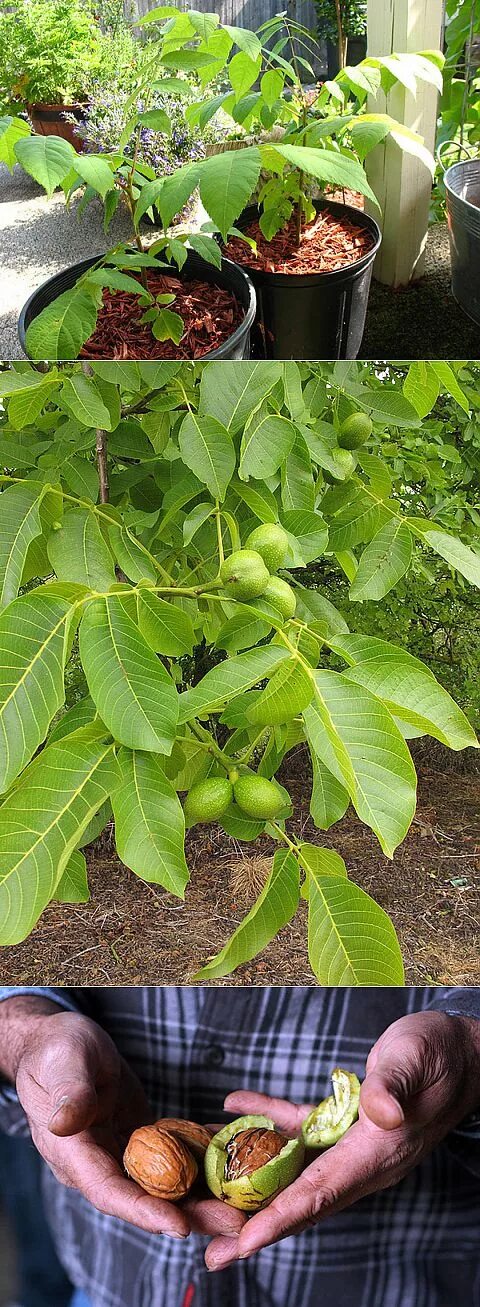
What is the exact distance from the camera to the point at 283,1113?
0.71 m

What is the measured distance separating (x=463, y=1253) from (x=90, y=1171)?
0.29 meters

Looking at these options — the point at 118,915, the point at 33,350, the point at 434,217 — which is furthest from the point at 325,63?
the point at 118,915

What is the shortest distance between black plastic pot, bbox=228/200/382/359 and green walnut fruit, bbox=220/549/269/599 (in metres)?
0.18

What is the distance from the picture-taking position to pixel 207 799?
723mm

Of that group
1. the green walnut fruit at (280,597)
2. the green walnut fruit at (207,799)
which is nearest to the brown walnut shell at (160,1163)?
the green walnut fruit at (207,799)

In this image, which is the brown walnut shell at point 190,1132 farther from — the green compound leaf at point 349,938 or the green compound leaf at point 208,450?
the green compound leaf at point 208,450

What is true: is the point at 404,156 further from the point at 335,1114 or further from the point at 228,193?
the point at 335,1114

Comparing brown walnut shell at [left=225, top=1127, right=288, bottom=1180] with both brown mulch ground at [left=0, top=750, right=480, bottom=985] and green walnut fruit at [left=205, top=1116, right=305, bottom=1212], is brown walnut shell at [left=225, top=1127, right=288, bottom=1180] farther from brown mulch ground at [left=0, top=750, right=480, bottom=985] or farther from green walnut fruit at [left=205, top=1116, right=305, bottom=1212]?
brown mulch ground at [left=0, top=750, right=480, bottom=985]

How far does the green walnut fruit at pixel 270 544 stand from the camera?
0.72 m

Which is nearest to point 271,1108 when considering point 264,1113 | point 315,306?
point 264,1113

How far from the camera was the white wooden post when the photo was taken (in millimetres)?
646

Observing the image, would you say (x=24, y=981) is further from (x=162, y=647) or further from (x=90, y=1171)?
(x=162, y=647)

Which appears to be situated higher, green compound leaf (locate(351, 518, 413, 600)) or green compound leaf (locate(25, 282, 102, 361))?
green compound leaf (locate(25, 282, 102, 361))

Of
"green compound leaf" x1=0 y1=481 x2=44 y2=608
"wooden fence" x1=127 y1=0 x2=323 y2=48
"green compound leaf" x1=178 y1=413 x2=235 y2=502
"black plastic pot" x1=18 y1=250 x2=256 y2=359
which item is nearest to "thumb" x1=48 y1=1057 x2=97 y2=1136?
"green compound leaf" x1=0 y1=481 x2=44 y2=608
